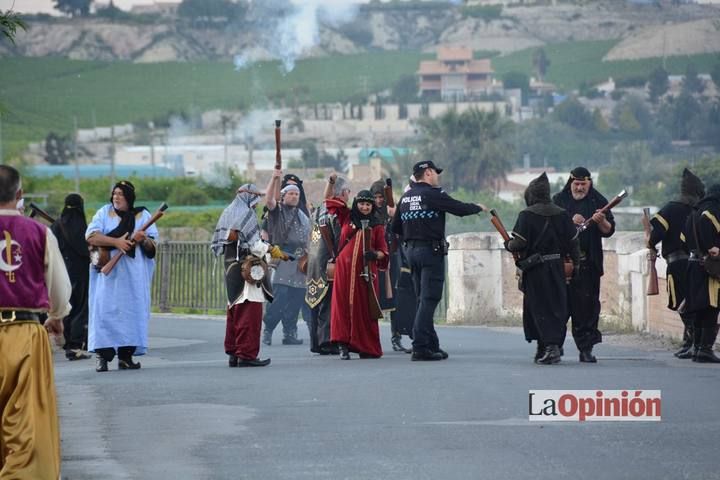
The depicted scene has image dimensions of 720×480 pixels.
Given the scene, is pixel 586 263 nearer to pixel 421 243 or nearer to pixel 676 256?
pixel 676 256

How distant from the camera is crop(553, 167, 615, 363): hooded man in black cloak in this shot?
15.6 metres

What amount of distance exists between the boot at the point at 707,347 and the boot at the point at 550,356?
4.69ft

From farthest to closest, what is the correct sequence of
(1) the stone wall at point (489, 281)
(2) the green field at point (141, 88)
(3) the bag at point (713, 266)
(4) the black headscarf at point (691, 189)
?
(2) the green field at point (141, 88) → (1) the stone wall at point (489, 281) → (4) the black headscarf at point (691, 189) → (3) the bag at point (713, 266)

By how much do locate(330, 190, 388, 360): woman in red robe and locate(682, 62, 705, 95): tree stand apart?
526ft

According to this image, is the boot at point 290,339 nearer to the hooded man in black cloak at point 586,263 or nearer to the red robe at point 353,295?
the red robe at point 353,295

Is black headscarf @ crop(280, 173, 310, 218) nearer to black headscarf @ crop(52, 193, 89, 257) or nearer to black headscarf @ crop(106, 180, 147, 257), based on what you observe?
black headscarf @ crop(52, 193, 89, 257)

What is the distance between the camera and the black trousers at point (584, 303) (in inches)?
616

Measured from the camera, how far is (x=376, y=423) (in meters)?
11.1

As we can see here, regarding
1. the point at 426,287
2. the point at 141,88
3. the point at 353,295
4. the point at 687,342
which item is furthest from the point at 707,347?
the point at 141,88

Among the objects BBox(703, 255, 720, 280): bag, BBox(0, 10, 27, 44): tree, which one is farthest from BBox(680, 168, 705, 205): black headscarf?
BBox(0, 10, 27, 44): tree

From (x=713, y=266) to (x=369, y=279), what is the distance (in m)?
3.15

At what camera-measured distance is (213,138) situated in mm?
163875

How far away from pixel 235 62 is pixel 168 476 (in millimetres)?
185633

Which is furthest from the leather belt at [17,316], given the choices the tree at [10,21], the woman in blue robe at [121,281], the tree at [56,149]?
the tree at [56,149]
